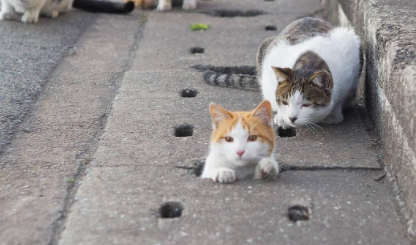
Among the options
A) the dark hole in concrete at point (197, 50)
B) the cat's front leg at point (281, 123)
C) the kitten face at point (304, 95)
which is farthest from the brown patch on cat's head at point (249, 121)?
the dark hole in concrete at point (197, 50)

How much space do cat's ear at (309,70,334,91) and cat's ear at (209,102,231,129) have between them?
828 mm

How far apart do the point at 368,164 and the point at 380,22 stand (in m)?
1.07

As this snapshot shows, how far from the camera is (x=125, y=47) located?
5.44m

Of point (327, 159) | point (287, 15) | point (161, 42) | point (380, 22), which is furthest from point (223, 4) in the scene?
point (327, 159)

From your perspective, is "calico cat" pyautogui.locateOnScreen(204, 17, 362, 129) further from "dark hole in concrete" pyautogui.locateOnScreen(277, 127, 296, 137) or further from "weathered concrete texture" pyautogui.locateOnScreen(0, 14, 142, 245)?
"weathered concrete texture" pyautogui.locateOnScreen(0, 14, 142, 245)

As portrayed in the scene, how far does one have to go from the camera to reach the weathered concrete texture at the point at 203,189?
2475 mm

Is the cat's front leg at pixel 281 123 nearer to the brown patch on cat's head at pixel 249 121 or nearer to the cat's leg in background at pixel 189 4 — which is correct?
the brown patch on cat's head at pixel 249 121

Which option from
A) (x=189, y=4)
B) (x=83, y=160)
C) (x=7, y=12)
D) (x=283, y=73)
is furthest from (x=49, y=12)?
(x=283, y=73)

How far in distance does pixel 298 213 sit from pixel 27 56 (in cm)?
325

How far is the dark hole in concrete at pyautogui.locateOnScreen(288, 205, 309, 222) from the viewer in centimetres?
262

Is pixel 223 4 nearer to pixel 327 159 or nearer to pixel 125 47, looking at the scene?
pixel 125 47

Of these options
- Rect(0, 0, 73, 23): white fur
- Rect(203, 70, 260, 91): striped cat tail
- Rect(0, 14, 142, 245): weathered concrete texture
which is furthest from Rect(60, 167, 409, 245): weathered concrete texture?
Rect(0, 0, 73, 23): white fur

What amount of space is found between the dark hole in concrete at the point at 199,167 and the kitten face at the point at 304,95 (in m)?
0.69

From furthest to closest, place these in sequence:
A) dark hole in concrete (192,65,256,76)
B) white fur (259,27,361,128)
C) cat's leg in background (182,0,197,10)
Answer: cat's leg in background (182,0,197,10) < dark hole in concrete (192,65,256,76) < white fur (259,27,361,128)
